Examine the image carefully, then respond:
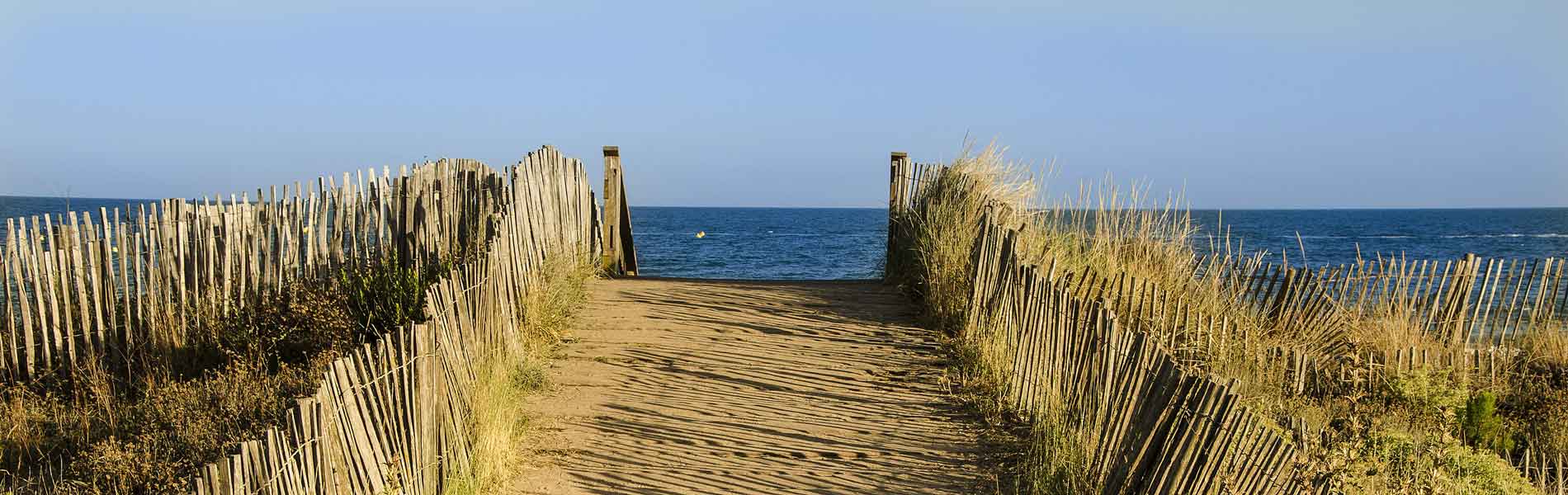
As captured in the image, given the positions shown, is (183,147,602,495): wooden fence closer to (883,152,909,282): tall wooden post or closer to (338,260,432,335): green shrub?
(338,260,432,335): green shrub

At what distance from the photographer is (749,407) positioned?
6410mm

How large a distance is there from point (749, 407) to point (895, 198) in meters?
5.14

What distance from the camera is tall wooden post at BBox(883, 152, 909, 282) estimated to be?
11008 mm

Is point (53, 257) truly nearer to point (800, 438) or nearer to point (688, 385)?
point (688, 385)

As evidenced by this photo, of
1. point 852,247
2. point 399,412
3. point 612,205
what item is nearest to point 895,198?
point 612,205

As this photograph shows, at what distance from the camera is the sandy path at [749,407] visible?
5.28 meters

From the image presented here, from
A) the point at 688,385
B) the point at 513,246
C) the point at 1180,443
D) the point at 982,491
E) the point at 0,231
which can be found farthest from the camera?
the point at 0,231

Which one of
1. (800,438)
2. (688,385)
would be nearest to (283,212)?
(688,385)

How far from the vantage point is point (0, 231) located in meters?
32.2

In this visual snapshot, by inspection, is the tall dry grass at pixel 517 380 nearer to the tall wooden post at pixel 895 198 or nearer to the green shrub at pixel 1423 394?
the tall wooden post at pixel 895 198

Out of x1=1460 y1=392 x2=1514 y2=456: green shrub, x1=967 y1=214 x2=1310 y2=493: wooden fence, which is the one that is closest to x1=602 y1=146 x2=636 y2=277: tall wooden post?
x1=967 y1=214 x2=1310 y2=493: wooden fence

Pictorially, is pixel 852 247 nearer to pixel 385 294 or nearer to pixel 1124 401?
pixel 385 294

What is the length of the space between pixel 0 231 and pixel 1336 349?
114ft

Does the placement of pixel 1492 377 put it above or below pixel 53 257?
below
